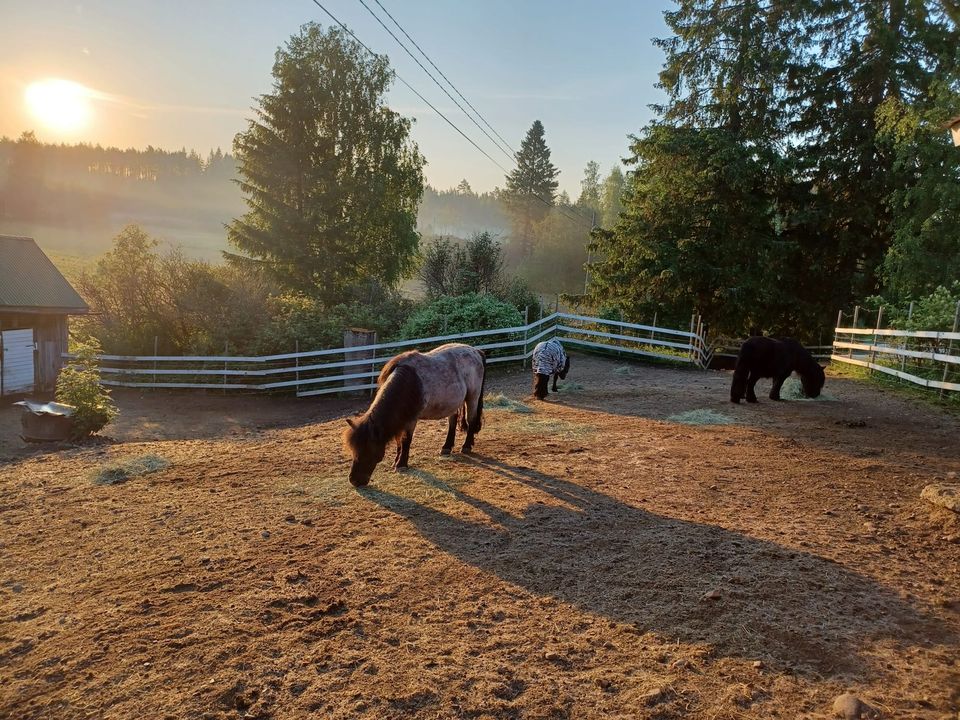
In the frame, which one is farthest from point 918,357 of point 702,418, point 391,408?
point 391,408

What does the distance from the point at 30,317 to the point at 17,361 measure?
146 cm

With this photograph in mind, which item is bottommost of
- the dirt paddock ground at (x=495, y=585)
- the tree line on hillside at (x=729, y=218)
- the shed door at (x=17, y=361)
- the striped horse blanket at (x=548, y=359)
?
the shed door at (x=17, y=361)

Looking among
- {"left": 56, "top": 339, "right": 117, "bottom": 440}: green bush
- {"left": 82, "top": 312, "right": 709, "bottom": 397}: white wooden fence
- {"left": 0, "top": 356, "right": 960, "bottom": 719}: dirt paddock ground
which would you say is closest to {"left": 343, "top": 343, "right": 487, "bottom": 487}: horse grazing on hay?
{"left": 0, "top": 356, "right": 960, "bottom": 719}: dirt paddock ground

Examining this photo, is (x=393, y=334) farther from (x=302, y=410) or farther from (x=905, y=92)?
(x=905, y=92)

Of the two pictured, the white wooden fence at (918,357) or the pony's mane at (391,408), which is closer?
the pony's mane at (391,408)

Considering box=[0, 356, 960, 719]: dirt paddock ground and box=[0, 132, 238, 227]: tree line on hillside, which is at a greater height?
box=[0, 132, 238, 227]: tree line on hillside

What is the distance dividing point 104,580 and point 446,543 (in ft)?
8.32

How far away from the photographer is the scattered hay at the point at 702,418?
8674mm

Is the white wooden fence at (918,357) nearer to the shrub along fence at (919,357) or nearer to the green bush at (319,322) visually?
the shrub along fence at (919,357)

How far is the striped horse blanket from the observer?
1099 centimetres

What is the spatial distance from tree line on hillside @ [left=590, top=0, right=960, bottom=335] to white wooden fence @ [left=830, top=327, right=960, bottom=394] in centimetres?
724

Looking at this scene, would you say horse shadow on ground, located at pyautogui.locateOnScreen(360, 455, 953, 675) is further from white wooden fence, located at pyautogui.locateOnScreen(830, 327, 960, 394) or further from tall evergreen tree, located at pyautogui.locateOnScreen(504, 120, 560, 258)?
tall evergreen tree, located at pyautogui.locateOnScreen(504, 120, 560, 258)

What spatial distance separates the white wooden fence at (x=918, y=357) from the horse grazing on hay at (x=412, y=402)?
8703mm

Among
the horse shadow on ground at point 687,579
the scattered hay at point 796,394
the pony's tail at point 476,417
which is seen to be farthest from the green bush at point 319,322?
the horse shadow on ground at point 687,579
